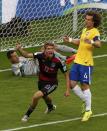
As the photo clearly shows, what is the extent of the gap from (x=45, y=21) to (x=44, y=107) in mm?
7389

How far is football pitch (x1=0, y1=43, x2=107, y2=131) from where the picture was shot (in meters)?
12.1

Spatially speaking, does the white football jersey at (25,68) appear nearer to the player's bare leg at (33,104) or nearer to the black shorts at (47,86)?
the black shorts at (47,86)

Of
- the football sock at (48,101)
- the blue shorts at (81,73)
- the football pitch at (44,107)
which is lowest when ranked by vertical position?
the football pitch at (44,107)

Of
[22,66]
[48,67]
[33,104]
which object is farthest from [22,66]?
[33,104]

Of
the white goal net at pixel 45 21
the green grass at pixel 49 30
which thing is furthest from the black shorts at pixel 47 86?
the green grass at pixel 49 30

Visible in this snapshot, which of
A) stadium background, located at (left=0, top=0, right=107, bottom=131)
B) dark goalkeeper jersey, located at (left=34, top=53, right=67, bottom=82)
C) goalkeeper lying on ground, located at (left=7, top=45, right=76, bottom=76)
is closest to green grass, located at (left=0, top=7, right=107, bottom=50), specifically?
stadium background, located at (left=0, top=0, right=107, bottom=131)

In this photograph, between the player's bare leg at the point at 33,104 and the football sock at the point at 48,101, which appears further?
the football sock at the point at 48,101

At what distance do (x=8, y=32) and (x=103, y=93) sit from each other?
5884mm

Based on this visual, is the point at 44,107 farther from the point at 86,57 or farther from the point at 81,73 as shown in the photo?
the point at 86,57

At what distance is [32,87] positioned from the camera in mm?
15336

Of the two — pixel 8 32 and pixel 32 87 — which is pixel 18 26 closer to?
pixel 8 32

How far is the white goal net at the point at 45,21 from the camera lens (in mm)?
19797

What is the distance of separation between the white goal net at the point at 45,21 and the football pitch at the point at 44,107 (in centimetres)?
299

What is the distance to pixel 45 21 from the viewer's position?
2055 cm
